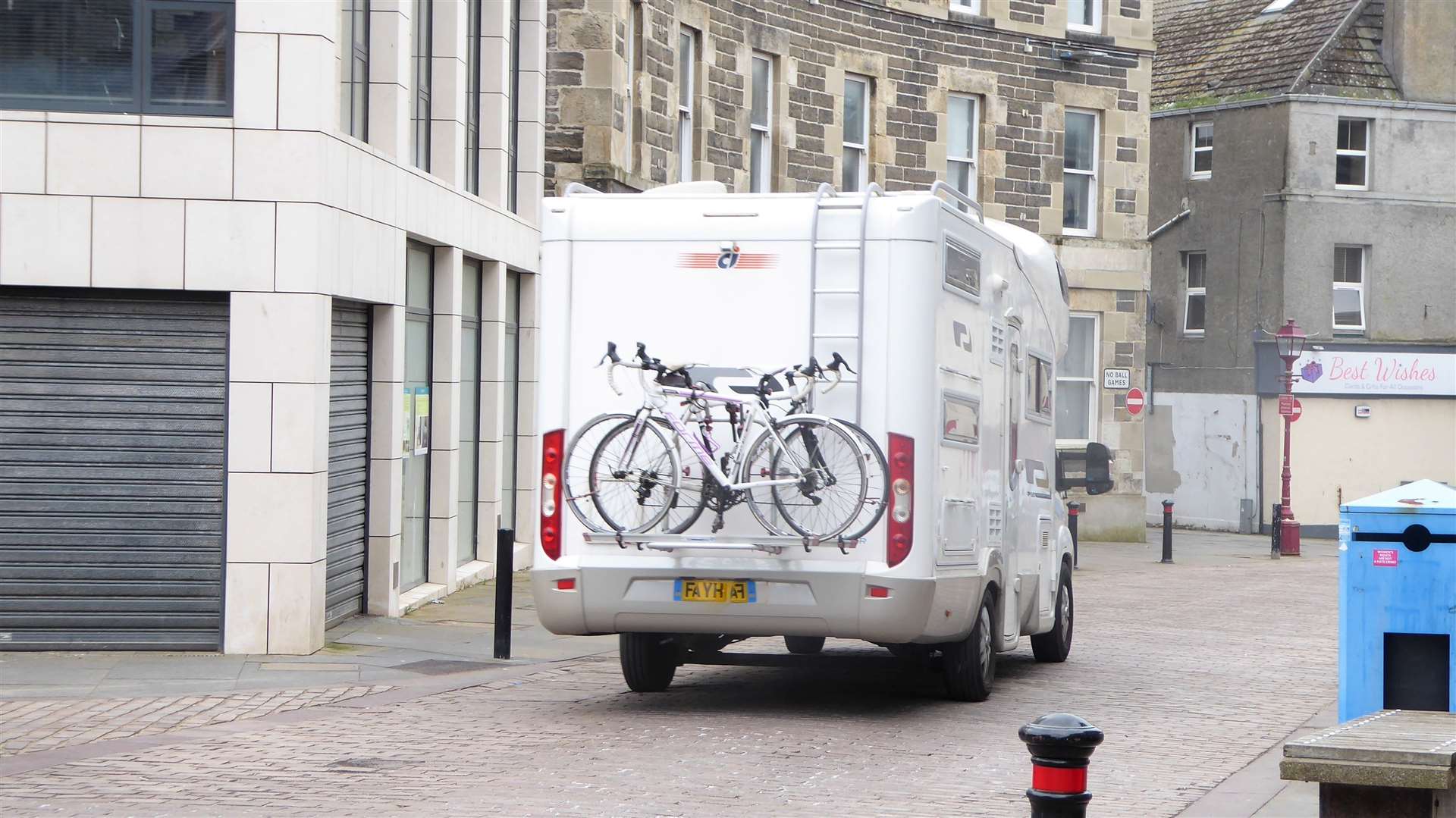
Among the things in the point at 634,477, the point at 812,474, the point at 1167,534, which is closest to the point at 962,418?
the point at 812,474

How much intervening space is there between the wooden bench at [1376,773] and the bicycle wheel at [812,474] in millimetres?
4164

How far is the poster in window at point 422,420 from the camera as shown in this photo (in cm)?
1759

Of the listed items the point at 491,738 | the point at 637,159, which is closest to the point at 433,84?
the point at 637,159

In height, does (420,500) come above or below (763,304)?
below

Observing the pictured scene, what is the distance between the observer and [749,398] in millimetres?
10883

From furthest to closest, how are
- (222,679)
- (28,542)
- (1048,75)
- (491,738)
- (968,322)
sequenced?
(1048,75)
(28,542)
(222,679)
(968,322)
(491,738)

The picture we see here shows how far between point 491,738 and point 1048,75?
25621 mm

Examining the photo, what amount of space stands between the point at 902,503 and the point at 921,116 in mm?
21955

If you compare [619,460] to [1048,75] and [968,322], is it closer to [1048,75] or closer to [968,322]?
[968,322]

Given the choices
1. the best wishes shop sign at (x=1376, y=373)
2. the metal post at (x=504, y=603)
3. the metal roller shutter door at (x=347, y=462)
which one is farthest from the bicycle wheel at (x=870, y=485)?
the best wishes shop sign at (x=1376, y=373)

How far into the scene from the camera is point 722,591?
10.9 m

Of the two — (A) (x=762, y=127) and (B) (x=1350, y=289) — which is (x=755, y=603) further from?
(B) (x=1350, y=289)

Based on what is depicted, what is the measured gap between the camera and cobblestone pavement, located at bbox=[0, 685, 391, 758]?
33.6 feet

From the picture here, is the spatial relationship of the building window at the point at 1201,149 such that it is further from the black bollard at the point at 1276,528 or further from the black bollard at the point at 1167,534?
the black bollard at the point at 1167,534
